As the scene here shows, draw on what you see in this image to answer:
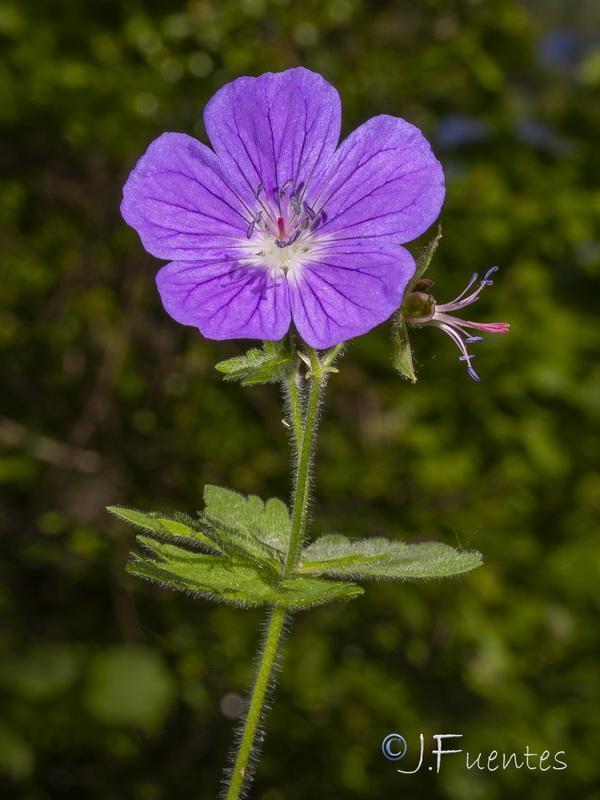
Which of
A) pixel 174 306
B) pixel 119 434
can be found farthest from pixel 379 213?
pixel 119 434

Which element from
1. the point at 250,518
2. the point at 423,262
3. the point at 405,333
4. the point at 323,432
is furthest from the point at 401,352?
the point at 323,432

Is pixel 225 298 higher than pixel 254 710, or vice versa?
pixel 225 298

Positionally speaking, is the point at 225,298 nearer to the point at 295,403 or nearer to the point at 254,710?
the point at 295,403

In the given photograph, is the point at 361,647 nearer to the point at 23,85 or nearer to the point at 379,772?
the point at 379,772

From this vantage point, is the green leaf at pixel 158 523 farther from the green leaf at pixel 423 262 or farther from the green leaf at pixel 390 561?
the green leaf at pixel 423 262

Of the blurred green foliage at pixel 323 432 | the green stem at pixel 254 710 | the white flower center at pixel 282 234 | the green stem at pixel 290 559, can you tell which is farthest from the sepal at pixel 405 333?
the blurred green foliage at pixel 323 432

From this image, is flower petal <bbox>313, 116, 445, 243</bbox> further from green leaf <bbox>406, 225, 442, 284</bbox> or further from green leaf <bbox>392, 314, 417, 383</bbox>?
green leaf <bbox>392, 314, 417, 383</bbox>

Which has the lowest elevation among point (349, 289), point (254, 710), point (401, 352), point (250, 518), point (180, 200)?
point (254, 710)

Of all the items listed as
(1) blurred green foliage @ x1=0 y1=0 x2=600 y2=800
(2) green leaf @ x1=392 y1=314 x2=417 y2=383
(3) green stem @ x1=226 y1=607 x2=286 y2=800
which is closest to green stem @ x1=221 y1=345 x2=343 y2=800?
(3) green stem @ x1=226 y1=607 x2=286 y2=800
